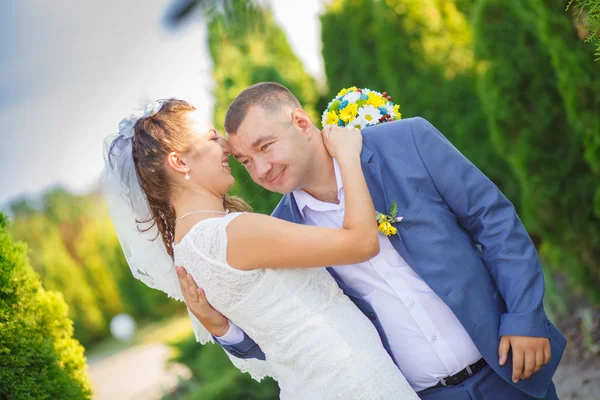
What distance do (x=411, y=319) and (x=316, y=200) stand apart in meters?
0.70

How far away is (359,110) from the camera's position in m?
2.79

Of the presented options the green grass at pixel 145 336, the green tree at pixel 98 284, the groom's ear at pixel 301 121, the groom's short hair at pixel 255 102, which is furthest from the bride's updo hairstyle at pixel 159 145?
the green tree at pixel 98 284

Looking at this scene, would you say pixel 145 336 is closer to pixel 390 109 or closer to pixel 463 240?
pixel 390 109

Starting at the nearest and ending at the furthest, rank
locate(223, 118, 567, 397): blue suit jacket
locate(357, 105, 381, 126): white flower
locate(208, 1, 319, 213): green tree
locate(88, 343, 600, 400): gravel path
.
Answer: locate(223, 118, 567, 397): blue suit jacket
locate(357, 105, 381, 126): white flower
locate(88, 343, 600, 400): gravel path
locate(208, 1, 319, 213): green tree

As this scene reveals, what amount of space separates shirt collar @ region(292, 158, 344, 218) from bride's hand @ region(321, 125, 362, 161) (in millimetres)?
87

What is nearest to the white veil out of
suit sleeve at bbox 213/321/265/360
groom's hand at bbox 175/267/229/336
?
suit sleeve at bbox 213/321/265/360

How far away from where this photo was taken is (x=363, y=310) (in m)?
2.50

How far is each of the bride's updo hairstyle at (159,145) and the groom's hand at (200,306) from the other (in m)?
0.38

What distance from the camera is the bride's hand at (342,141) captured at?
2414 millimetres

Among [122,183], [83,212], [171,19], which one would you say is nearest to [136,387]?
[171,19]

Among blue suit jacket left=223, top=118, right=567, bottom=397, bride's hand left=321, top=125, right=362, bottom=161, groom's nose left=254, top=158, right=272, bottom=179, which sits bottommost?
blue suit jacket left=223, top=118, right=567, bottom=397

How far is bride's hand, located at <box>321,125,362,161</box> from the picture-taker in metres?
2.41

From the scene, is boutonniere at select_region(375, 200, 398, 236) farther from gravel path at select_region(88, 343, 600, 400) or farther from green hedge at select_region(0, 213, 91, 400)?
gravel path at select_region(88, 343, 600, 400)

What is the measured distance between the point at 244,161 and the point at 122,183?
636mm
